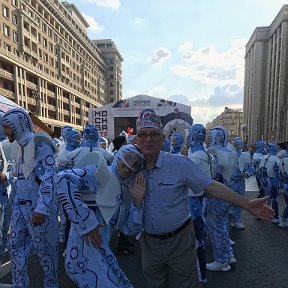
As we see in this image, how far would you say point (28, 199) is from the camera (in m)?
3.07

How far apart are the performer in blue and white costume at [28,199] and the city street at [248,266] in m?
0.97

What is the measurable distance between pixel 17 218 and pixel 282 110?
63.8m

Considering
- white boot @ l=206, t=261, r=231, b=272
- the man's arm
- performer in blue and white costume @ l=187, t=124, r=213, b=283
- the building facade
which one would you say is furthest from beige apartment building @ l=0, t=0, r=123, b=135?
the man's arm

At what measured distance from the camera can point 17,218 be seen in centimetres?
310

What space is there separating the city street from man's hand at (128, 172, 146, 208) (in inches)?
90.8

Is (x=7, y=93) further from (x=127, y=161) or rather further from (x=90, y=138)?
(x=127, y=161)

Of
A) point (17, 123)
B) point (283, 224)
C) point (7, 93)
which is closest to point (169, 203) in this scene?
point (17, 123)

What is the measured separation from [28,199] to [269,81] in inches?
3064

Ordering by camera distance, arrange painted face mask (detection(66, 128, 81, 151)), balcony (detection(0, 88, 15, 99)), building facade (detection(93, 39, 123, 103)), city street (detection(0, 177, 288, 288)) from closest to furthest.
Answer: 1. city street (detection(0, 177, 288, 288))
2. painted face mask (detection(66, 128, 81, 151))
3. balcony (detection(0, 88, 15, 99))
4. building facade (detection(93, 39, 123, 103))

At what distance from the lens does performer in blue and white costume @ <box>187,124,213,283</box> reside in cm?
351

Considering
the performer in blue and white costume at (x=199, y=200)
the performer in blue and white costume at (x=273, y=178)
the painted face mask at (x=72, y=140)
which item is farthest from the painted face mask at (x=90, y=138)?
the performer in blue and white costume at (x=273, y=178)

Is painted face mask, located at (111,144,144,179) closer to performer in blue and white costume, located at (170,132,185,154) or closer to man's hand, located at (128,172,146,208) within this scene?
man's hand, located at (128,172,146,208)

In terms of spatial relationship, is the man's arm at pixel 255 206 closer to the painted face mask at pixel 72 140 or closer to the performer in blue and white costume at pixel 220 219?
the performer in blue and white costume at pixel 220 219

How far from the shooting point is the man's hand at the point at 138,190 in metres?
2.06
